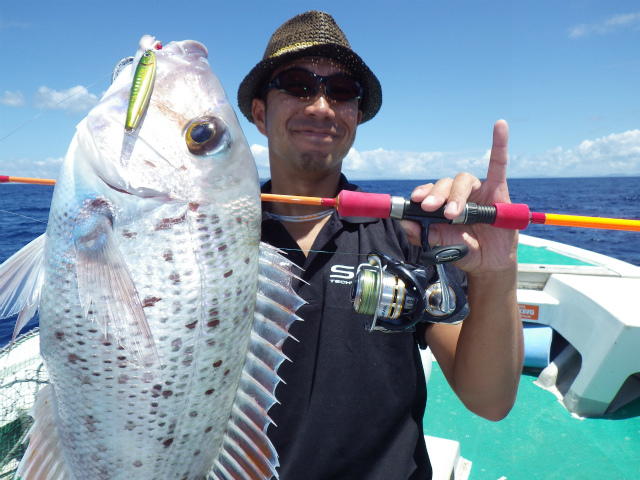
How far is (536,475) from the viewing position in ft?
11.6

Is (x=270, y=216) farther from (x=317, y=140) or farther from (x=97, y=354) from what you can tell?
(x=97, y=354)

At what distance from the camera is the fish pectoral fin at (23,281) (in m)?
1.21

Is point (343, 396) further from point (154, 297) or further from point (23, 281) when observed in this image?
point (23, 281)

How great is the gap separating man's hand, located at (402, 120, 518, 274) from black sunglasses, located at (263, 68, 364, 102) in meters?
0.93

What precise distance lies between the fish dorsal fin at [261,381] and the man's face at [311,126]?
3.34 feet

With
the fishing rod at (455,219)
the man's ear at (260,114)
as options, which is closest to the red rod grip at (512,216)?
the fishing rod at (455,219)

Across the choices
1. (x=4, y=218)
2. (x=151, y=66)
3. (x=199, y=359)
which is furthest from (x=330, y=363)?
(x=4, y=218)

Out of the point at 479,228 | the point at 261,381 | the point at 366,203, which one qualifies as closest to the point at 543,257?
the point at 479,228

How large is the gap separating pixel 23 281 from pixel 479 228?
1.70m

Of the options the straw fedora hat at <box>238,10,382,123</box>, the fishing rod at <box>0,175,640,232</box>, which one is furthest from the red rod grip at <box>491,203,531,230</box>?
the straw fedora hat at <box>238,10,382,123</box>

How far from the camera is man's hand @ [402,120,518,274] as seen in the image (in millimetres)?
1613

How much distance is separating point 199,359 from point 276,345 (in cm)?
27

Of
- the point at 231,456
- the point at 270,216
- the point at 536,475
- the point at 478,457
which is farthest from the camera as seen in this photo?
the point at 478,457

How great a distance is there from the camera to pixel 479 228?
1.77 m
